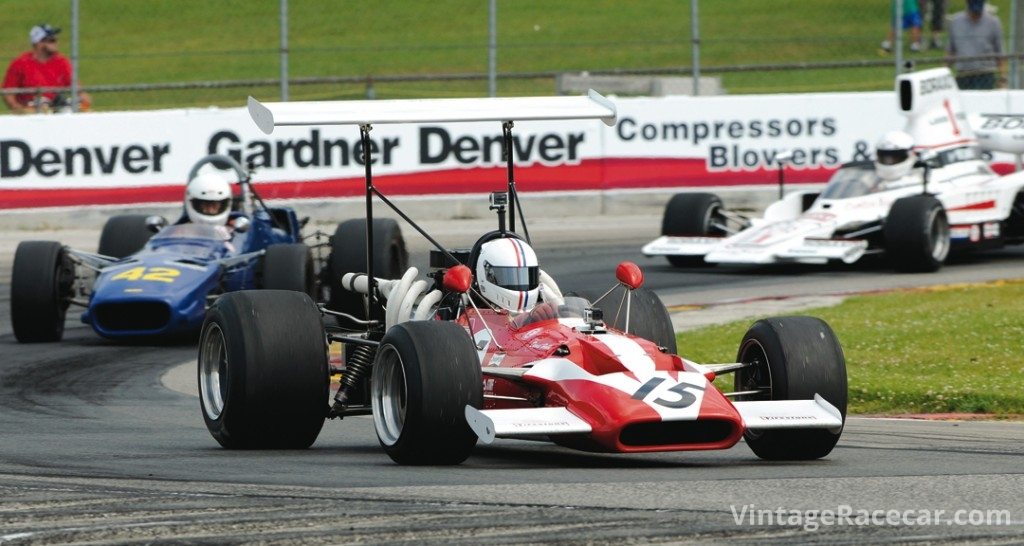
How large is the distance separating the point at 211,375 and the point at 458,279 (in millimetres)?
1552

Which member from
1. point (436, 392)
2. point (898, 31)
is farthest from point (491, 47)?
point (436, 392)

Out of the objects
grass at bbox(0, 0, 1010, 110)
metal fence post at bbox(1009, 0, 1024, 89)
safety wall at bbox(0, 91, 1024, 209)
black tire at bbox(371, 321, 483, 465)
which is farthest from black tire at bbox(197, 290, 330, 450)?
metal fence post at bbox(1009, 0, 1024, 89)

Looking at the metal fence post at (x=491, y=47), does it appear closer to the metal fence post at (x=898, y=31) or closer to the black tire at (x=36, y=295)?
the metal fence post at (x=898, y=31)

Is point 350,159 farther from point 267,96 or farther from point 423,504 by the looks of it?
point 423,504

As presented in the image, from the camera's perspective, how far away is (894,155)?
66.5ft

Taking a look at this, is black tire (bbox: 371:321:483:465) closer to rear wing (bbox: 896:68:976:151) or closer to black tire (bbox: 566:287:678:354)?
black tire (bbox: 566:287:678:354)

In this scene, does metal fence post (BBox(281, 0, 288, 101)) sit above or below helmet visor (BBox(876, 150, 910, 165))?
above

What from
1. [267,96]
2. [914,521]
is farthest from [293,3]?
[914,521]

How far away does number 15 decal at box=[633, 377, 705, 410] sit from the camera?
838 cm

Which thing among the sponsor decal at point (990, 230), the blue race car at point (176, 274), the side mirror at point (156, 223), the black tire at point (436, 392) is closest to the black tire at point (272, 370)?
the black tire at point (436, 392)

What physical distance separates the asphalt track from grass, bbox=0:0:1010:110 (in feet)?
44.5

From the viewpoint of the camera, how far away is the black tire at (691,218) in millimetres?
20328

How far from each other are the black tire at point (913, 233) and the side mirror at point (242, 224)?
6651 mm

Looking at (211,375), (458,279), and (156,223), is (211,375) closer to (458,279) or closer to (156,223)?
(458,279)
